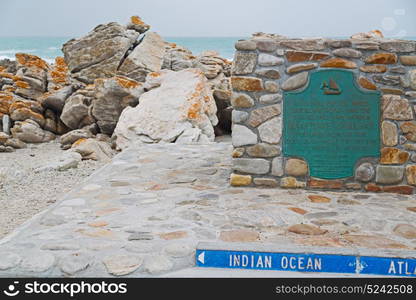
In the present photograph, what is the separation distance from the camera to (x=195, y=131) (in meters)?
9.27

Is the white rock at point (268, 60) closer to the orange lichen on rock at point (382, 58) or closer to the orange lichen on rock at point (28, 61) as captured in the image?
the orange lichen on rock at point (382, 58)

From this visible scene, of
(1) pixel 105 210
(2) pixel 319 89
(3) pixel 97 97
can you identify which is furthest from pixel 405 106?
(3) pixel 97 97

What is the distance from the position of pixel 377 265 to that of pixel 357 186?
198 cm

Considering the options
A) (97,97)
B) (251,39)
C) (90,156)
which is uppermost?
(251,39)

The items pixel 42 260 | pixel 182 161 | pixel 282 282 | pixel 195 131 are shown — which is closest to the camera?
pixel 282 282

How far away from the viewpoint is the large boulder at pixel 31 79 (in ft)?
51.0

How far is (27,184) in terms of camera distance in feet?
25.1

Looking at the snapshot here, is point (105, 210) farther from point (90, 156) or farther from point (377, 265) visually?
point (90, 156)

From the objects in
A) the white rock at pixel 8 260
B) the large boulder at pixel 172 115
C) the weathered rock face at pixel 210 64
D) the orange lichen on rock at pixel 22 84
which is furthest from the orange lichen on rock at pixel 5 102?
the white rock at pixel 8 260

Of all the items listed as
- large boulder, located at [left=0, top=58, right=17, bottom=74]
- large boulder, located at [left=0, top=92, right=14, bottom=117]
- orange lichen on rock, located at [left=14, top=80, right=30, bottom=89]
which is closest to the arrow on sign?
large boulder, located at [left=0, top=92, right=14, bottom=117]

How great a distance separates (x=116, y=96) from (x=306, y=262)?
29.6ft

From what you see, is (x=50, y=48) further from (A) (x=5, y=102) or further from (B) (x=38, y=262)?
(B) (x=38, y=262)

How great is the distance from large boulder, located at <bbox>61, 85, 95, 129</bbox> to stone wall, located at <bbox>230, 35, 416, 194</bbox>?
26.3 ft

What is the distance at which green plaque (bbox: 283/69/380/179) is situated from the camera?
197 inches
